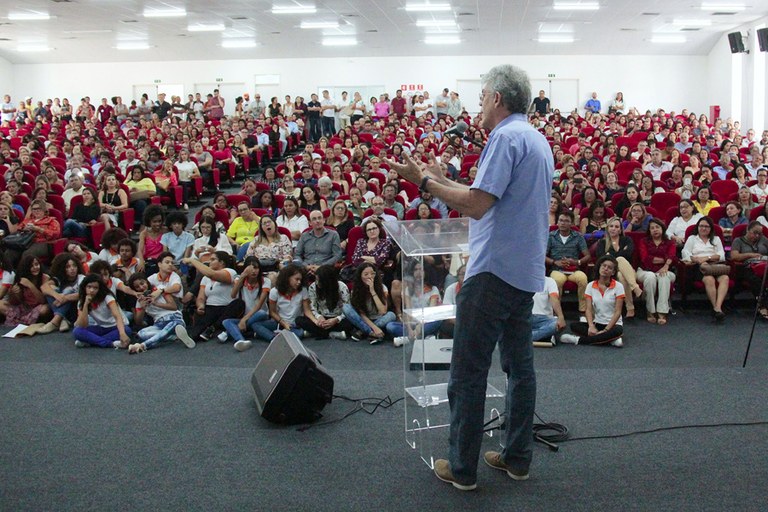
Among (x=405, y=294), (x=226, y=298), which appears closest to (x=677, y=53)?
(x=226, y=298)

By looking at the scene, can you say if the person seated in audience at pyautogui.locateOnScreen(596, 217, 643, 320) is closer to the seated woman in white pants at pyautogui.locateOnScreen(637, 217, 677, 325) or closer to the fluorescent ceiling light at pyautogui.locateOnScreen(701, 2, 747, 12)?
the seated woman in white pants at pyautogui.locateOnScreen(637, 217, 677, 325)

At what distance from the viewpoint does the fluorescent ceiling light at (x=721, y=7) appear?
14.7m

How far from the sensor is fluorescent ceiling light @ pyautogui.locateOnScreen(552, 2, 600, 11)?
1419 cm

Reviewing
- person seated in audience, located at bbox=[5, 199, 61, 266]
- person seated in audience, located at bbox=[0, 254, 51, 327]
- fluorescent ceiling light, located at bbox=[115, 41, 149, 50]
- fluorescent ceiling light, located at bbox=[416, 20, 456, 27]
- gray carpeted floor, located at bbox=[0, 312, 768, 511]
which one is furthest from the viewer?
fluorescent ceiling light, located at bbox=[115, 41, 149, 50]

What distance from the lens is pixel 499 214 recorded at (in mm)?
2457

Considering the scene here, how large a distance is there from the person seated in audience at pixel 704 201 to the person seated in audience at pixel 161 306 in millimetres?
5396

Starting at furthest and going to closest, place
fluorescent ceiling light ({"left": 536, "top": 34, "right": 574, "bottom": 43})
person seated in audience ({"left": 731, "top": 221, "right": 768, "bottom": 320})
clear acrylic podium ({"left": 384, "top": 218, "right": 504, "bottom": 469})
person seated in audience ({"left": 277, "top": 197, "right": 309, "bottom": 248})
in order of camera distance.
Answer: fluorescent ceiling light ({"left": 536, "top": 34, "right": 574, "bottom": 43}) < person seated in audience ({"left": 277, "top": 197, "right": 309, "bottom": 248}) < person seated in audience ({"left": 731, "top": 221, "right": 768, "bottom": 320}) < clear acrylic podium ({"left": 384, "top": 218, "right": 504, "bottom": 469})

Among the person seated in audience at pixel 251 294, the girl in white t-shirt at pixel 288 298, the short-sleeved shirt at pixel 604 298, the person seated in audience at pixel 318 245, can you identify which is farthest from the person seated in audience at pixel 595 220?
the person seated in audience at pixel 251 294

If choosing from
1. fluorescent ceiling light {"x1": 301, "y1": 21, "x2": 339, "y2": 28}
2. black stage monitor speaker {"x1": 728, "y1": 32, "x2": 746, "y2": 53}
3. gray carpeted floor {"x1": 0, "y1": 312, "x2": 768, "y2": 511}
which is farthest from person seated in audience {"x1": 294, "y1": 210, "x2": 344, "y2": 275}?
black stage monitor speaker {"x1": 728, "y1": 32, "x2": 746, "y2": 53}

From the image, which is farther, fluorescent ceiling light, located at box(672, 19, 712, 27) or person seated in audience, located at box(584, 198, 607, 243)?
fluorescent ceiling light, located at box(672, 19, 712, 27)

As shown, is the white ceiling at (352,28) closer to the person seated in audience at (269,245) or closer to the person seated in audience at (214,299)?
the person seated in audience at (269,245)

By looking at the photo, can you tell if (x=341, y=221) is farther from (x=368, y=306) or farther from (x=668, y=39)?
(x=668, y=39)

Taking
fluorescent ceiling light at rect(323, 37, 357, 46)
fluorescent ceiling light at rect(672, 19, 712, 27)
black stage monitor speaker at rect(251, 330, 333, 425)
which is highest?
fluorescent ceiling light at rect(672, 19, 712, 27)

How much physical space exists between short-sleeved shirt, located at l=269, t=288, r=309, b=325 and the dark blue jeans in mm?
3492
